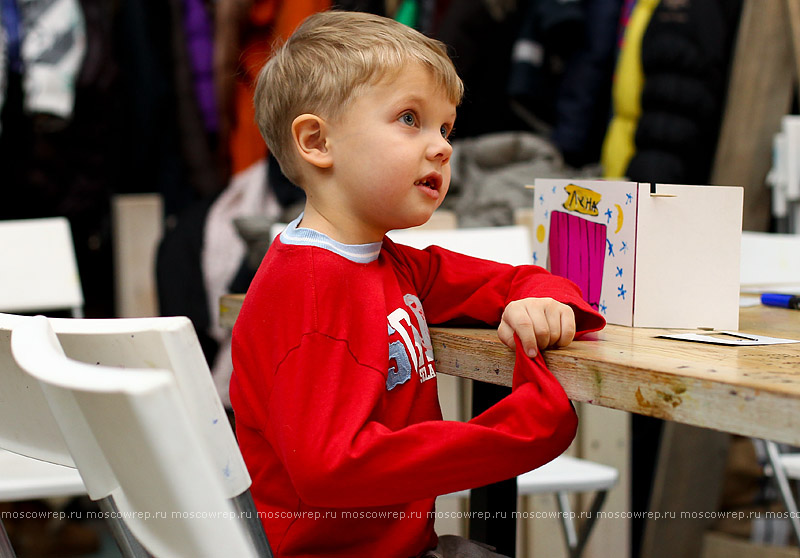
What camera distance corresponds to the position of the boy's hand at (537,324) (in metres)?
0.82

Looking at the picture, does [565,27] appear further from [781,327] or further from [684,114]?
[781,327]

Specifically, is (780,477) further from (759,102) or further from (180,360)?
(180,360)

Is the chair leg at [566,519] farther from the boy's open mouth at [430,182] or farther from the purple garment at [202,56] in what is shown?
the purple garment at [202,56]

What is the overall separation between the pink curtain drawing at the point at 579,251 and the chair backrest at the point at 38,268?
1.16 m

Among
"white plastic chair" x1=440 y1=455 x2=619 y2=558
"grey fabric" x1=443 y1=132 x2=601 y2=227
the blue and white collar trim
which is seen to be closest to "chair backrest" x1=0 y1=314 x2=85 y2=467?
the blue and white collar trim

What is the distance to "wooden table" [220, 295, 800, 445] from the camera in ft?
2.00

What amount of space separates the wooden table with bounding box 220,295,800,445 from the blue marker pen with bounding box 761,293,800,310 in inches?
8.0

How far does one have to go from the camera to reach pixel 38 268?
76.1 inches

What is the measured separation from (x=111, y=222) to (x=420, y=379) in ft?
9.12

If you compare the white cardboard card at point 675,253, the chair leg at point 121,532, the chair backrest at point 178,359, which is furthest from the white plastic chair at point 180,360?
the white cardboard card at point 675,253

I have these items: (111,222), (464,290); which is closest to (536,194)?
(464,290)

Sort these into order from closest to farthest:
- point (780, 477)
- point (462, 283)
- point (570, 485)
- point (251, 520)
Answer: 1. point (251, 520)
2. point (462, 283)
3. point (570, 485)
4. point (780, 477)

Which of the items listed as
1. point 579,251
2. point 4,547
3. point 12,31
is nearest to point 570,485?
point 579,251

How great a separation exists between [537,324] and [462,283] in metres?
0.22
